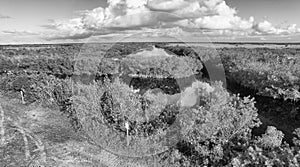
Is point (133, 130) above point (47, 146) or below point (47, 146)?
above

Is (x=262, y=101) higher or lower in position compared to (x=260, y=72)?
lower

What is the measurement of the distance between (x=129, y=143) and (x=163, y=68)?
20.8 metres

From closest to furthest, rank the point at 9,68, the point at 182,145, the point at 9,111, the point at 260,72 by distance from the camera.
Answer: the point at 182,145
the point at 9,111
the point at 260,72
the point at 9,68

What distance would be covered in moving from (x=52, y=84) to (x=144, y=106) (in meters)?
8.65

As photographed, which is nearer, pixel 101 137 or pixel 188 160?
pixel 188 160

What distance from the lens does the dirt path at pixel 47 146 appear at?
31.3 feet

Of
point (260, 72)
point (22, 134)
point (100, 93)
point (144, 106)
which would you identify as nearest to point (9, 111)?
point (22, 134)

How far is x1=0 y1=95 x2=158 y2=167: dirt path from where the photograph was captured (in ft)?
31.3

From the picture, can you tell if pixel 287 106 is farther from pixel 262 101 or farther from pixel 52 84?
pixel 52 84

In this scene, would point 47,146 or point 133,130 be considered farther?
point 133,130

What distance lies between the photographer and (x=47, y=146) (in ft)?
35.1

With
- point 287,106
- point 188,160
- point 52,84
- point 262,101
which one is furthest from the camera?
point 262,101

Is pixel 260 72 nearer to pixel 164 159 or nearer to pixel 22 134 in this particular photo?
pixel 164 159

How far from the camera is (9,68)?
36.4 meters
